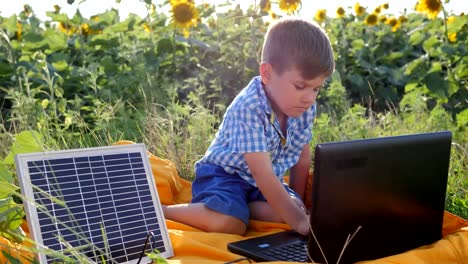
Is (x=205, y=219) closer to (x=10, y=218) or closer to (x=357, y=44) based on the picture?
(x=10, y=218)

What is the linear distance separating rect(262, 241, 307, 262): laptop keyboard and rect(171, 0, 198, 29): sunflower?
3560 millimetres

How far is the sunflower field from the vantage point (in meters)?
4.62

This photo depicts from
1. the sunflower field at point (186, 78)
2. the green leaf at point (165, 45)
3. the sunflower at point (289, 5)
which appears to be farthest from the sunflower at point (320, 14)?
the sunflower at point (289, 5)

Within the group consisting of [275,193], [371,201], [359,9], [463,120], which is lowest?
[463,120]

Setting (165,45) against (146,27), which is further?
(146,27)

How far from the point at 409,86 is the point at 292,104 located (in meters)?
3.31

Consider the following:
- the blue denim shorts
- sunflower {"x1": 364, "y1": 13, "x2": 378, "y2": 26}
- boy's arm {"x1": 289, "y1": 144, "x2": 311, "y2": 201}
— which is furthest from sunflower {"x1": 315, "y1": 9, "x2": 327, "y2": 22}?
the blue denim shorts

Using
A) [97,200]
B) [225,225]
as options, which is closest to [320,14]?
[225,225]

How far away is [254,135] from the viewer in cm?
327

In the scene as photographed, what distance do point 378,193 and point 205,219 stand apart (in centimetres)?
93

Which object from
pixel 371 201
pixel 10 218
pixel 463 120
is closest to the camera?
pixel 371 201

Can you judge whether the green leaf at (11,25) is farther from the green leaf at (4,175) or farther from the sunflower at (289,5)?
the green leaf at (4,175)

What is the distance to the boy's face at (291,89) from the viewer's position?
3213 mm

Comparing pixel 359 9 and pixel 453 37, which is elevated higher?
pixel 359 9
